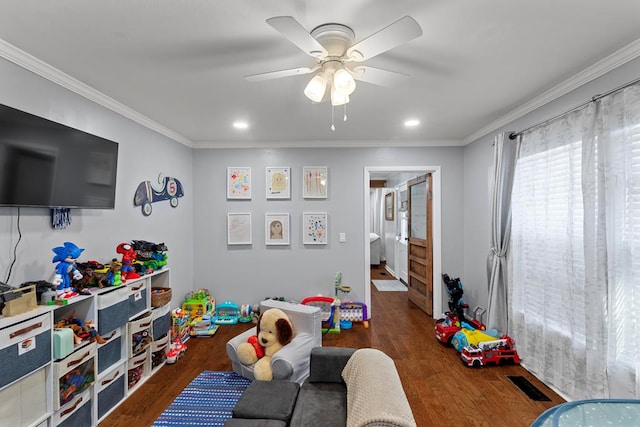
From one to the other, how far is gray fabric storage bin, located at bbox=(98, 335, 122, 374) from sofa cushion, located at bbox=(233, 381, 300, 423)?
1.19m

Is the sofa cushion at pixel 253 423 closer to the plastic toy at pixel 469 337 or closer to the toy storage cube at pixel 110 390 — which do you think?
the toy storage cube at pixel 110 390

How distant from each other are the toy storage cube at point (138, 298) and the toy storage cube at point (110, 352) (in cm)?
19

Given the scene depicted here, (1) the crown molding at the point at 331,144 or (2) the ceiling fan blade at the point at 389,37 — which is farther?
(1) the crown molding at the point at 331,144

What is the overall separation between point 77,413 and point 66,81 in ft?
7.67

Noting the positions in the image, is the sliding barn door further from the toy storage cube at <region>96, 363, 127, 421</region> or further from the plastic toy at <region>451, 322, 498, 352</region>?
the toy storage cube at <region>96, 363, 127, 421</region>

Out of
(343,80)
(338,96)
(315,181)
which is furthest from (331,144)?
(343,80)

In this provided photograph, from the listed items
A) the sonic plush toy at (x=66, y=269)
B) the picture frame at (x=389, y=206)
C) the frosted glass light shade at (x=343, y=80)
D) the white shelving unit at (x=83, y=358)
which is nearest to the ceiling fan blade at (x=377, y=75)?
the frosted glass light shade at (x=343, y=80)

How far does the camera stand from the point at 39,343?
166cm

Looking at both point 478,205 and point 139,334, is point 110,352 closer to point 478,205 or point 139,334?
point 139,334

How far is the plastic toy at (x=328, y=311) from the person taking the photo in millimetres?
3748

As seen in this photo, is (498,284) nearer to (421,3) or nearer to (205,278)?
(421,3)

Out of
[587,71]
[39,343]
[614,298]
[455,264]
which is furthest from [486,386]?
[39,343]

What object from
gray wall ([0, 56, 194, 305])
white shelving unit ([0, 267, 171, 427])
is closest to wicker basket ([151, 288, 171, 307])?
white shelving unit ([0, 267, 171, 427])

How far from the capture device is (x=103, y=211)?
2.59 meters
